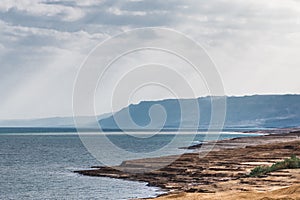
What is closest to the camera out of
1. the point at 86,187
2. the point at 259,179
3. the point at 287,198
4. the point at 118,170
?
the point at 287,198

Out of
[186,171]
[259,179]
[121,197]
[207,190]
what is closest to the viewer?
[207,190]

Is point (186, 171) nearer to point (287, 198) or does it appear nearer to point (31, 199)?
point (31, 199)

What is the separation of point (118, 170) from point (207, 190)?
3269 cm

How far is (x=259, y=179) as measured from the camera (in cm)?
4128

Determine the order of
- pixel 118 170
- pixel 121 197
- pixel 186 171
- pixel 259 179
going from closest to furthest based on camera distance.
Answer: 1. pixel 259 179
2. pixel 121 197
3. pixel 186 171
4. pixel 118 170

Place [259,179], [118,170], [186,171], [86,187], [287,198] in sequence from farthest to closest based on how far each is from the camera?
[118,170] → [186,171] → [86,187] → [259,179] → [287,198]

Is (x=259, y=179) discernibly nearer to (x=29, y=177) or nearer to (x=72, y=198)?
(x=72, y=198)

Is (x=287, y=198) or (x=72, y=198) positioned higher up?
(x=287, y=198)

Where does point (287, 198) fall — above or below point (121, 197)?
above

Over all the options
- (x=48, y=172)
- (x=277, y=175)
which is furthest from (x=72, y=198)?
(x=48, y=172)

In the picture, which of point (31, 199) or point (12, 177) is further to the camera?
point (12, 177)

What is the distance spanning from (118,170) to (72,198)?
874 inches

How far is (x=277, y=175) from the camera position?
136 feet

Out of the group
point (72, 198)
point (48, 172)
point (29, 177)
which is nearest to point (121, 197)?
point (72, 198)
